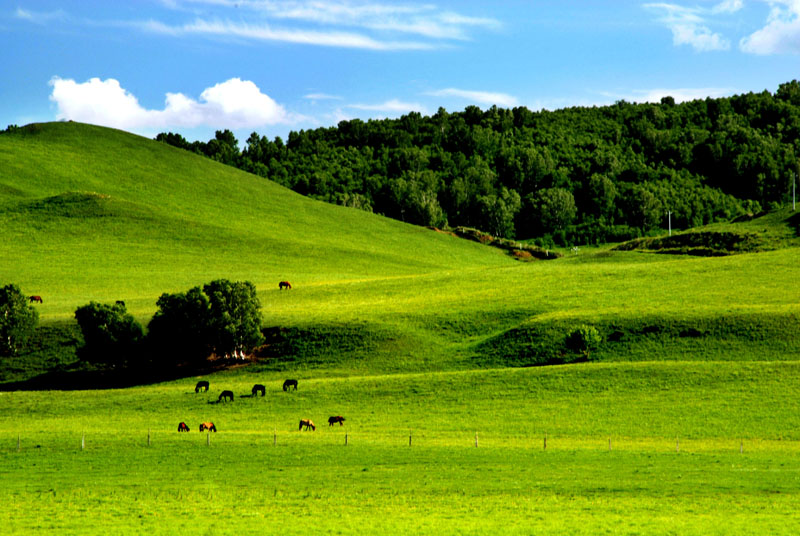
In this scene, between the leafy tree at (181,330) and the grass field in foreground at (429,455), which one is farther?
the leafy tree at (181,330)

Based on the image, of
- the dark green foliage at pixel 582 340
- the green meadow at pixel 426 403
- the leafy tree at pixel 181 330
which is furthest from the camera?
the leafy tree at pixel 181 330

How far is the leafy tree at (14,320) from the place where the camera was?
247 ft

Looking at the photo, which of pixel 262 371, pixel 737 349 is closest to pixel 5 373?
pixel 262 371

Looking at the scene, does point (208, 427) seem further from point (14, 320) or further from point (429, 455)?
point (14, 320)

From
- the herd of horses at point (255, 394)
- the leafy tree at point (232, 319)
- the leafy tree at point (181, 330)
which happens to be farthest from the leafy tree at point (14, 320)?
the herd of horses at point (255, 394)

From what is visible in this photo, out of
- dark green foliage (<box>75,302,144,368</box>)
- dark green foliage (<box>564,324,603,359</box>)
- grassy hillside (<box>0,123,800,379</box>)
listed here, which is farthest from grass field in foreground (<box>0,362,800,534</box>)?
grassy hillside (<box>0,123,800,379</box>)

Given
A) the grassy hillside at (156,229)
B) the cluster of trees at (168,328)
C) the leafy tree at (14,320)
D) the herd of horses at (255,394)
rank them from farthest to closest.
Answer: the grassy hillside at (156,229)
the leafy tree at (14,320)
the cluster of trees at (168,328)
the herd of horses at (255,394)

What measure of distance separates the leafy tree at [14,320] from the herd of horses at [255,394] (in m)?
20.0

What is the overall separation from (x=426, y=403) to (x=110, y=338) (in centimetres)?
3071

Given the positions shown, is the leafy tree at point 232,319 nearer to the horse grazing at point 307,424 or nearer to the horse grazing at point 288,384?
the horse grazing at point 288,384

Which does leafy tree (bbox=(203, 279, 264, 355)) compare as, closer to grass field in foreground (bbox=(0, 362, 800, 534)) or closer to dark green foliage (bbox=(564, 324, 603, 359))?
grass field in foreground (bbox=(0, 362, 800, 534))

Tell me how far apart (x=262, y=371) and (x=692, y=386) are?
33.5m

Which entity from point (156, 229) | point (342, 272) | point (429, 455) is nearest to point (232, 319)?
point (429, 455)

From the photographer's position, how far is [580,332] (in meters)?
68.8
